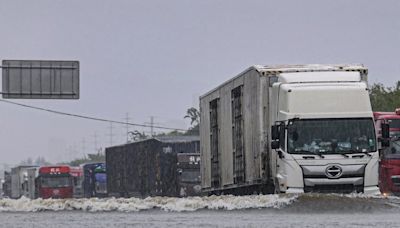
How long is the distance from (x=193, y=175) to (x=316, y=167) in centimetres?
2477

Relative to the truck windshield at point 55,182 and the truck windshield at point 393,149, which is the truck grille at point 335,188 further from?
the truck windshield at point 55,182

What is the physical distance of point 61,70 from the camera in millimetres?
52281

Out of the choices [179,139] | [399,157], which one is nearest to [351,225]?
[399,157]

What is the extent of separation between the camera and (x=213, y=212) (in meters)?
24.2

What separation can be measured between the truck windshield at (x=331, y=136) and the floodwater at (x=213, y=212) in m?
1.12

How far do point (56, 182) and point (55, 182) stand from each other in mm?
93

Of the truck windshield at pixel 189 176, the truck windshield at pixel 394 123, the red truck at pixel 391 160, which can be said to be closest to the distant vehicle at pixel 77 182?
the truck windshield at pixel 189 176

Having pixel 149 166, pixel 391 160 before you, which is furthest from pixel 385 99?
pixel 391 160

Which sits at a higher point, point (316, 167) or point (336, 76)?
point (336, 76)

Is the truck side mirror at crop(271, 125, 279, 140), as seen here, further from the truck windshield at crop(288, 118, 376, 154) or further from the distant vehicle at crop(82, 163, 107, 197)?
the distant vehicle at crop(82, 163, 107, 197)

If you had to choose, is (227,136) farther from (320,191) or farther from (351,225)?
(351,225)

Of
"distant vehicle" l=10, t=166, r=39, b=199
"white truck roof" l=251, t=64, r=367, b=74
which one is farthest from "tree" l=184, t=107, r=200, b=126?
"white truck roof" l=251, t=64, r=367, b=74

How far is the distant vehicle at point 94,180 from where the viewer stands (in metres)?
75.9

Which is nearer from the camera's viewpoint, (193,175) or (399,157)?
(399,157)
